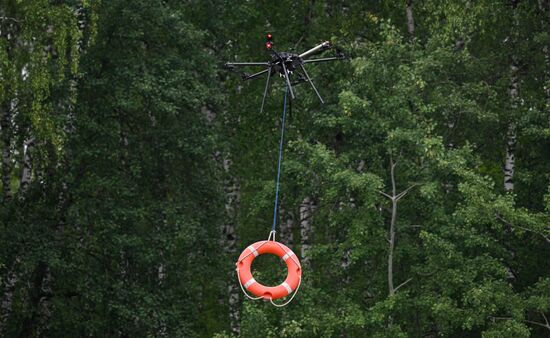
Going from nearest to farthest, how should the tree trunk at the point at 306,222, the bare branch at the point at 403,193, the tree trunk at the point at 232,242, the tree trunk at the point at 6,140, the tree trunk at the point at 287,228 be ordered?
the tree trunk at the point at 6,140 → the bare branch at the point at 403,193 → the tree trunk at the point at 232,242 → the tree trunk at the point at 306,222 → the tree trunk at the point at 287,228

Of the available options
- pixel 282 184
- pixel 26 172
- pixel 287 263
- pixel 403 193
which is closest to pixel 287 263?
pixel 287 263

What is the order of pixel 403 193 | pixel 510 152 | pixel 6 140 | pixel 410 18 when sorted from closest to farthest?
1. pixel 6 140
2. pixel 403 193
3. pixel 510 152
4. pixel 410 18

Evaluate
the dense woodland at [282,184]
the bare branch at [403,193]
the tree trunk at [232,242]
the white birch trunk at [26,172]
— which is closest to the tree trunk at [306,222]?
the dense woodland at [282,184]

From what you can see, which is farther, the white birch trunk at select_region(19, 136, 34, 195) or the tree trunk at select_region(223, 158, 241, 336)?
the tree trunk at select_region(223, 158, 241, 336)

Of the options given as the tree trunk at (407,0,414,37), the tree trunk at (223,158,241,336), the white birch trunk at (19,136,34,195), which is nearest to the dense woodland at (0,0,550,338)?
the white birch trunk at (19,136,34,195)

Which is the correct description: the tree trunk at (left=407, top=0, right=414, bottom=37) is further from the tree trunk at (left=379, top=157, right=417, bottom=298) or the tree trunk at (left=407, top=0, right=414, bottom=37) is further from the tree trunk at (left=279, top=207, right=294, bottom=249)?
the tree trunk at (left=279, top=207, right=294, bottom=249)

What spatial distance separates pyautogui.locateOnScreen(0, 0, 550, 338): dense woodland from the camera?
17.9 m

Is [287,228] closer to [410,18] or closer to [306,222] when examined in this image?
[306,222]

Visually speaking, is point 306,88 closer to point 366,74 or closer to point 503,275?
point 366,74

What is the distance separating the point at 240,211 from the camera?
24.8 m

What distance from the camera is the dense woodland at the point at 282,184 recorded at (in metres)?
17.9

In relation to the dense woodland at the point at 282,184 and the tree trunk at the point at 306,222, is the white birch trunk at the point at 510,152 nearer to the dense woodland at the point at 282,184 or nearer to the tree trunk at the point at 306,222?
the dense woodland at the point at 282,184

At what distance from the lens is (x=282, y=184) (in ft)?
64.8

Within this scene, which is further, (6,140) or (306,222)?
(306,222)
